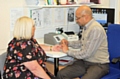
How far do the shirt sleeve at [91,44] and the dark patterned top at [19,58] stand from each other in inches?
23.3

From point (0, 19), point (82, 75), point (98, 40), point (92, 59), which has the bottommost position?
point (82, 75)

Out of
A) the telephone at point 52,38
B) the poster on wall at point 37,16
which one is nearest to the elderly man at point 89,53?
the telephone at point 52,38

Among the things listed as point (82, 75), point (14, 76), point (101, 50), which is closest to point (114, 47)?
point (101, 50)

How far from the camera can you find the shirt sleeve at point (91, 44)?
2606 mm

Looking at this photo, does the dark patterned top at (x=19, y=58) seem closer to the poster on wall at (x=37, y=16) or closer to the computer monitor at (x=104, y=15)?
the poster on wall at (x=37, y=16)

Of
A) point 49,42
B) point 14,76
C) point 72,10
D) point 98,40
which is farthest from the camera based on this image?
point 72,10

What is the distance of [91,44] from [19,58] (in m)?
0.86

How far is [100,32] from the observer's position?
2.63 meters

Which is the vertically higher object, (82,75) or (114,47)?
(114,47)

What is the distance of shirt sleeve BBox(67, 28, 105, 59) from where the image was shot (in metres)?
2.61

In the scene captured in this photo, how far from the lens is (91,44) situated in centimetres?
260

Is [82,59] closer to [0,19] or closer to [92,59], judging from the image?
[92,59]

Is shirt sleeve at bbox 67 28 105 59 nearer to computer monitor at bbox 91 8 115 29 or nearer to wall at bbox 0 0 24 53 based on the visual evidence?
wall at bbox 0 0 24 53

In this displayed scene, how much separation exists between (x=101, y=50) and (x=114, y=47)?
321 millimetres
